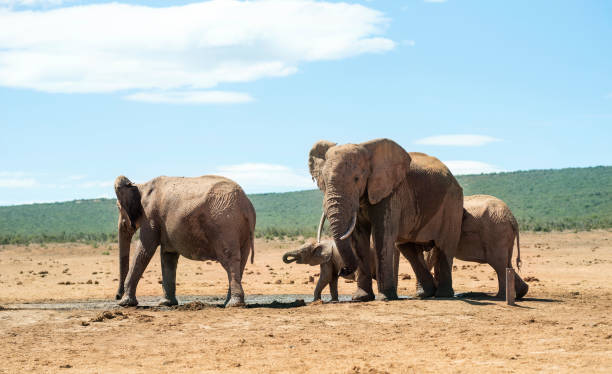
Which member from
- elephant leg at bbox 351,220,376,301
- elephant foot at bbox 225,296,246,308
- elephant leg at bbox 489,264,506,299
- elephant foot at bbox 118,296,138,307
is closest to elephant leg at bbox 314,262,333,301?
elephant leg at bbox 351,220,376,301

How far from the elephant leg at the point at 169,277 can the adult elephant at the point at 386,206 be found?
3.19 m

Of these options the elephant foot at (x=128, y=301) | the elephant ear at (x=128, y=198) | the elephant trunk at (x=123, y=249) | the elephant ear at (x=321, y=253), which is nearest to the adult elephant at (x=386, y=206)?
the elephant ear at (x=321, y=253)

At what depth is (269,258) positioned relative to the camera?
1356 inches

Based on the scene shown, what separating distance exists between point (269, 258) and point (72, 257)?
31.5ft

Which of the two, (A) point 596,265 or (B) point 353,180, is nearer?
(B) point 353,180

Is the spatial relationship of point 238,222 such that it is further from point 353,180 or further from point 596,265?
point 596,265

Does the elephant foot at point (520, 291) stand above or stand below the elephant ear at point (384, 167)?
below

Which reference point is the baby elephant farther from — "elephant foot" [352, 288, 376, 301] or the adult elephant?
"elephant foot" [352, 288, 376, 301]

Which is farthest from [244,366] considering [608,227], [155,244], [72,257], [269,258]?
[608,227]

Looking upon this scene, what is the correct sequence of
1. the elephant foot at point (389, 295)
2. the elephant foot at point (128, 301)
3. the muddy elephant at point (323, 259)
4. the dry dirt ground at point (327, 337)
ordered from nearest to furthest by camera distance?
the dry dirt ground at point (327, 337)
the elephant foot at point (389, 295)
the elephant foot at point (128, 301)
the muddy elephant at point (323, 259)

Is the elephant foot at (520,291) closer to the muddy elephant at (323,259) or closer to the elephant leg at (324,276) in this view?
the muddy elephant at (323,259)

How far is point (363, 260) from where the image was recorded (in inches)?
602

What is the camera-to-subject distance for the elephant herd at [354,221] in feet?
48.0

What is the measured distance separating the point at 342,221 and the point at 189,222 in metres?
2.97
